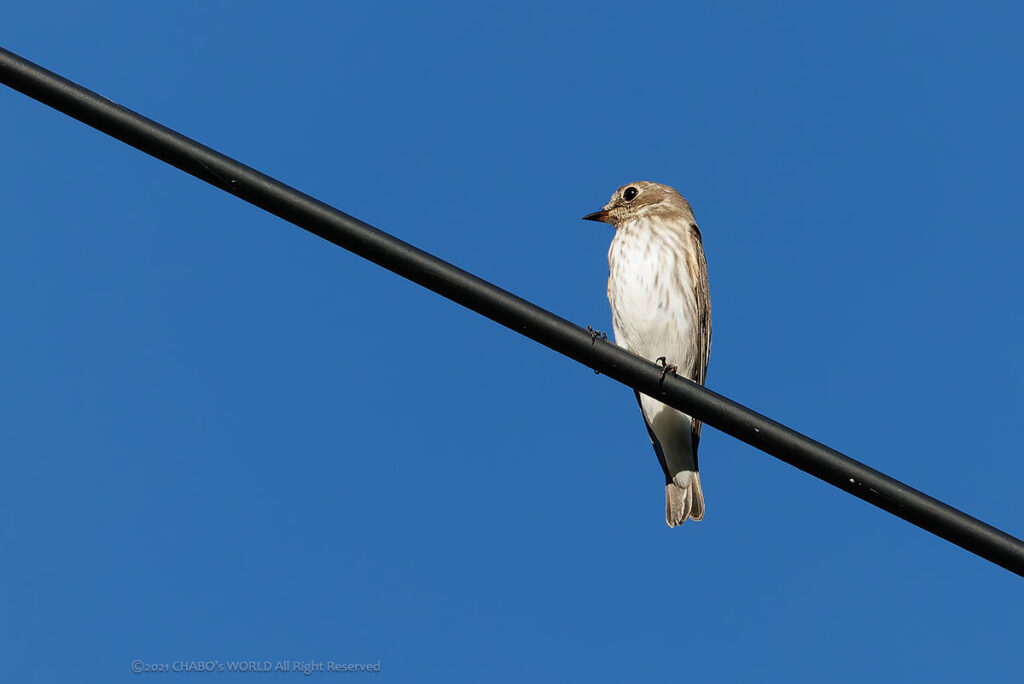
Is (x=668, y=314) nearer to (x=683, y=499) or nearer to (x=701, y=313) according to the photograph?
(x=701, y=313)

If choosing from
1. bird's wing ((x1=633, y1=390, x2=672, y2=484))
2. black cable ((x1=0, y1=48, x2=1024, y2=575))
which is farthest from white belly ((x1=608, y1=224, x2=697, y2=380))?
black cable ((x1=0, y1=48, x2=1024, y2=575))

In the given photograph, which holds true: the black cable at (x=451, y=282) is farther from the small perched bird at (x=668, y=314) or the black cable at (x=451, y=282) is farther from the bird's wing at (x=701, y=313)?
the bird's wing at (x=701, y=313)

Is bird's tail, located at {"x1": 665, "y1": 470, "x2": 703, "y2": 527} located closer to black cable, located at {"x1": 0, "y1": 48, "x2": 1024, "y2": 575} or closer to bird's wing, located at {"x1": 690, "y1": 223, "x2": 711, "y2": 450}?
bird's wing, located at {"x1": 690, "y1": 223, "x2": 711, "y2": 450}

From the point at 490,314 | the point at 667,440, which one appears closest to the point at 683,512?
the point at 667,440

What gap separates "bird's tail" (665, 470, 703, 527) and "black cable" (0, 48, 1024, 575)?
594 centimetres

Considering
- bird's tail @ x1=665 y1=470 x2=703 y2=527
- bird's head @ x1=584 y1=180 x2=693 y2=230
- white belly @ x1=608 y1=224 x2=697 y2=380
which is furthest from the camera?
bird's head @ x1=584 y1=180 x2=693 y2=230

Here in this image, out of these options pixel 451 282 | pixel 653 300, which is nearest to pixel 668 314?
pixel 653 300

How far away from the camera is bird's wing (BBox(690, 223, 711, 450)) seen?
10.6 m

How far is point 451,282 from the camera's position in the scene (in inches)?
175

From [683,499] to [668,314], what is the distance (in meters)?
1.79

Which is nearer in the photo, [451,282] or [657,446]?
[451,282]

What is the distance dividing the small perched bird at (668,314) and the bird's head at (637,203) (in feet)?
0.95

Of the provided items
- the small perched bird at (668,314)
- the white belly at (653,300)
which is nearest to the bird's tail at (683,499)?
the small perched bird at (668,314)

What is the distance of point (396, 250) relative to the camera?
4.42 meters
